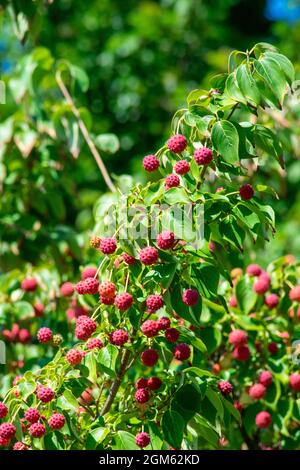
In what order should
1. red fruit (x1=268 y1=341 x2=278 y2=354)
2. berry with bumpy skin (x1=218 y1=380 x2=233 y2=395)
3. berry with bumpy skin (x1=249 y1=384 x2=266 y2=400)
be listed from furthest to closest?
red fruit (x1=268 y1=341 x2=278 y2=354) < berry with bumpy skin (x1=249 y1=384 x2=266 y2=400) < berry with bumpy skin (x1=218 y1=380 x2=233 y2=395)

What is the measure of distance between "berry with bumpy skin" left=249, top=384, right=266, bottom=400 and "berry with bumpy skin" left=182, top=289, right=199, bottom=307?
63cm

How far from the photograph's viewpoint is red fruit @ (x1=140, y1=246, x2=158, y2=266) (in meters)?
1.77

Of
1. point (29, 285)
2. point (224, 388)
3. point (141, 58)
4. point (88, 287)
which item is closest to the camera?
point (88, 287)

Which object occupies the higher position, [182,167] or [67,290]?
[182,167]

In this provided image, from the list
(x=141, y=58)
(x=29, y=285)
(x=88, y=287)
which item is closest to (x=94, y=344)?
(x=88, y=287)

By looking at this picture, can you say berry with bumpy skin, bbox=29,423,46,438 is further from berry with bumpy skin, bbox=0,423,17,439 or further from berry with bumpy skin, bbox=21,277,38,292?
berry with bumpy skin, bbox=21,277,38,292

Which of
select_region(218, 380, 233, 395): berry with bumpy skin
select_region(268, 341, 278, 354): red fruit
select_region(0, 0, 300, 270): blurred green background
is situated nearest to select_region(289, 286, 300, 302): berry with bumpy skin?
select_region(268, 341, 278, 354): red fruit

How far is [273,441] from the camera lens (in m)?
2.65

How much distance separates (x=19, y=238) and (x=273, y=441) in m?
1.22

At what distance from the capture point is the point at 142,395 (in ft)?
6.15

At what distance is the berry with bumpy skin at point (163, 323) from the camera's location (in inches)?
72.4

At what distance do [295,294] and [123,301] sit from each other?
33.0 inches

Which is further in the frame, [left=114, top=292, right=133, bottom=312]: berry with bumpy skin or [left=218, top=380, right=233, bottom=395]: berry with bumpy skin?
[left=218, top=380, right=233, bottom=395]: berry with bumpy skin

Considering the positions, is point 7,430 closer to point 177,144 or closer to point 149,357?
point 149,357
